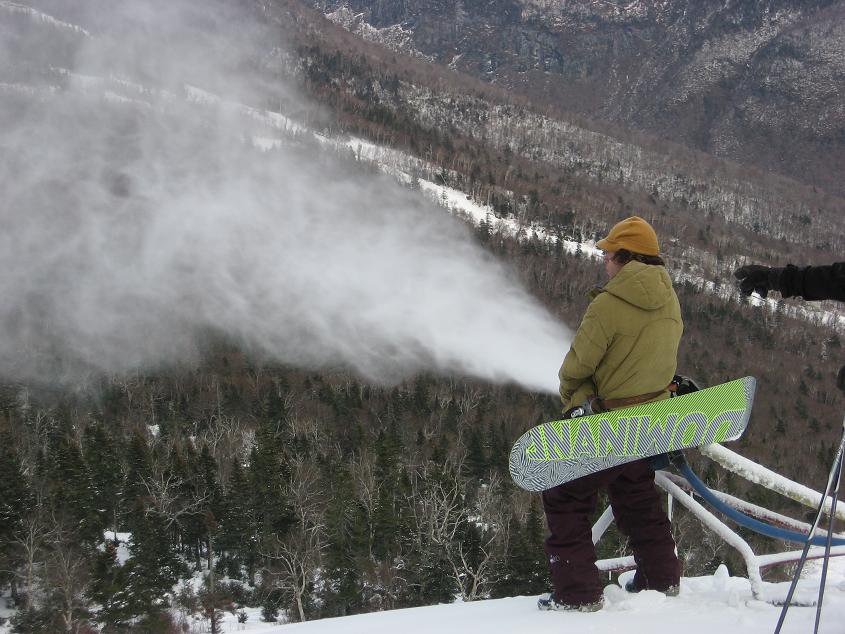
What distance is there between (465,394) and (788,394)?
4706 cm

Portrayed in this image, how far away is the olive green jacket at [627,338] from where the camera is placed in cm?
337

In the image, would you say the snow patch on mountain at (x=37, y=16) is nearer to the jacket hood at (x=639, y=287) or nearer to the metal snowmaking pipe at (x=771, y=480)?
the jacket hood at (x=639, y=287)

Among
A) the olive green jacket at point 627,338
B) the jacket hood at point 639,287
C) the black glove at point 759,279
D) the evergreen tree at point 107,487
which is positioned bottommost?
the evergreen tree at point 107,487

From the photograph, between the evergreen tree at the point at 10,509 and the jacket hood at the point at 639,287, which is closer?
the jacket hood at the point at 639,287

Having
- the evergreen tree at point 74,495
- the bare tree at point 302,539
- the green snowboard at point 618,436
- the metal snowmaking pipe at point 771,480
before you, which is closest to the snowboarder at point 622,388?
the green snowboard at point 618,436

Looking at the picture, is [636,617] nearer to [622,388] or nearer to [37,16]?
[622,388]

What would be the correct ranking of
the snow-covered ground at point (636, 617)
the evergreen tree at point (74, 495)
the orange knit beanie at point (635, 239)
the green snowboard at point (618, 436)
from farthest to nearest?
1. the evergreen tree at point (74, 495)
2. the orange knit beanie at point (635, 239)
3. the green snowboard at point (618, 436)
4. the snow-covered ground at point (636, 617)

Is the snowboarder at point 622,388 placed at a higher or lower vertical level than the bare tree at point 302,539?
higher

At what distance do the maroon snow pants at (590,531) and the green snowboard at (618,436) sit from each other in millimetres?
152

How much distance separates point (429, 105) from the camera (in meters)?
195

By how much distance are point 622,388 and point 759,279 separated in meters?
1.24

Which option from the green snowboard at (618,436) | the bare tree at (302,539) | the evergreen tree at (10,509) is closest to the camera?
the green snowboard at (618,436)

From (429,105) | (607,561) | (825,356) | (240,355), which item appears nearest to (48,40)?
(429,105)

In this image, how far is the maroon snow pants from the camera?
3438 millimetres
